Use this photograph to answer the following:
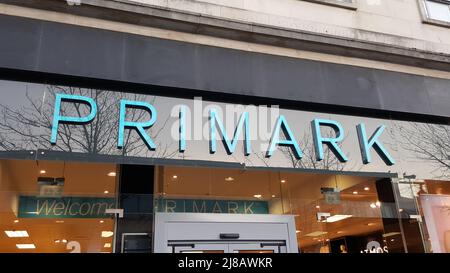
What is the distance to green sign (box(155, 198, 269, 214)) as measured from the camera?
7713 mm

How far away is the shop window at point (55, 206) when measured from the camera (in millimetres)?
7117

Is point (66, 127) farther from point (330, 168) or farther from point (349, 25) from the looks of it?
point (349, 25)

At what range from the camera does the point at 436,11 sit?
11320 millimetres

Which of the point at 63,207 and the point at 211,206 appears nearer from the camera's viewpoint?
the point at 63,207

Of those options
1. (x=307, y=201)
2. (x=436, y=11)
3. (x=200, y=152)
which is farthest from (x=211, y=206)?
(x=436, y=11)

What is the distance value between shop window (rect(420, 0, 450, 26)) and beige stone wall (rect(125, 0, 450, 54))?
0.12 metres

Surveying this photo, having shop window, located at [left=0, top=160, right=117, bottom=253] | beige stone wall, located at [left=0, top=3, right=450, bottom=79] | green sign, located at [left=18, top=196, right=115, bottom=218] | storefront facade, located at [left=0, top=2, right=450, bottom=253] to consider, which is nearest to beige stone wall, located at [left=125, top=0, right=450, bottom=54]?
beige stone wall, located at [left=0, top=3, right=450, bottom=79]

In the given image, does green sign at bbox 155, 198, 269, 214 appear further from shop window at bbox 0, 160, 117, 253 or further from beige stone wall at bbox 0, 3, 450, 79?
beige stone wall at bbox 0, 3, 450, 79

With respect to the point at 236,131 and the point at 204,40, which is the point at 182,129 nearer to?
the point at 236,131

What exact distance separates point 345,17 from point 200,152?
4548 mm

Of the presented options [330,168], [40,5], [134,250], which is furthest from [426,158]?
[40,5]

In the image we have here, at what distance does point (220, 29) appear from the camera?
872cm

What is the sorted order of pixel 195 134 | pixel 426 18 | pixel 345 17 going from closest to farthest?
pixel 195 134, pixel 345 17, pixel 426 18

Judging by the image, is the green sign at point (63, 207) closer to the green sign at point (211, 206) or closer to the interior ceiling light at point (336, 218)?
the green sign at point (211, 206)
